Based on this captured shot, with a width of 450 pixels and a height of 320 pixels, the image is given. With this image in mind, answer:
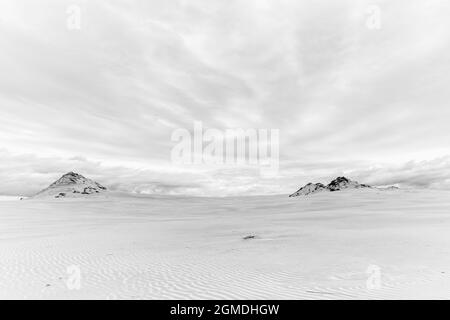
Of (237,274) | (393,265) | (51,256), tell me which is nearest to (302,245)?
(393,265)

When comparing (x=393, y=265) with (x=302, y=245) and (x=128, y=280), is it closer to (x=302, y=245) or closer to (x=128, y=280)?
(x=302, y=245)

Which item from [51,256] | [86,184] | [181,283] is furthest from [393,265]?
[86,184]

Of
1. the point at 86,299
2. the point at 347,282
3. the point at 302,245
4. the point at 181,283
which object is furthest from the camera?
the point at 302,245

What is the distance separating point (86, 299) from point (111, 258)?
4548 mm

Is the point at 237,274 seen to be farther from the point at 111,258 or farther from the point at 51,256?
the point at 51,256

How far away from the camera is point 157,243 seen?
48.8ft

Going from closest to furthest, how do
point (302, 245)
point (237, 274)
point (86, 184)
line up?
1. point (237, 274)
2. point (302, 245)
3. point (86, 184)

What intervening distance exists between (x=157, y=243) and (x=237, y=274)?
6.77 metres
